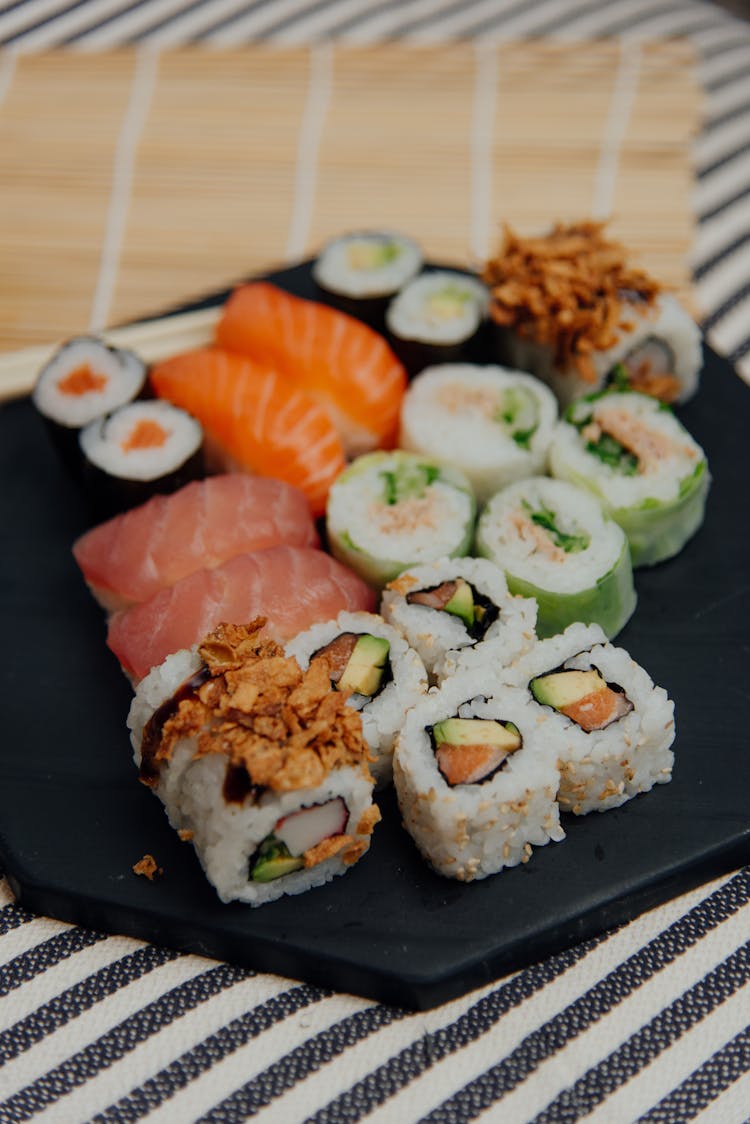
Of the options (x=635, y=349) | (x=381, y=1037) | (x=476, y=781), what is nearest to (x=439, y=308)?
(x=635, y=349)

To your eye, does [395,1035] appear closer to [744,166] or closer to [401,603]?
[401,603]

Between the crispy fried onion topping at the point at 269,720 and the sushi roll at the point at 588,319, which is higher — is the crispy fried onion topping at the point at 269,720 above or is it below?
below

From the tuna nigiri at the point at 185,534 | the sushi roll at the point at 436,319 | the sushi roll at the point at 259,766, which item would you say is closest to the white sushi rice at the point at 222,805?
the sushi roll at the point at 259,766

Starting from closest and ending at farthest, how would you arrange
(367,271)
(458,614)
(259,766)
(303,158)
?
(259,766) → (458,614) → (367,271) → (303,158)

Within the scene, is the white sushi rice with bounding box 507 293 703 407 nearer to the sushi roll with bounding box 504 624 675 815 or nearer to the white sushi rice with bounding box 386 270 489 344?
the white sushi rice with bounding box 386 270 489 344

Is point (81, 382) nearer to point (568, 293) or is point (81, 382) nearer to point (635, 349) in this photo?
point (568, 293)

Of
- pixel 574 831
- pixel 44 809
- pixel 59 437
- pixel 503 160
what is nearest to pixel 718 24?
pixel 503 160

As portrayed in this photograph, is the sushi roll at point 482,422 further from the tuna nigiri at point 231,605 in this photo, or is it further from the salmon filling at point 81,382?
the salmon filling at point 81,382
